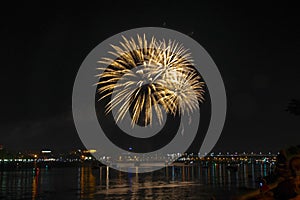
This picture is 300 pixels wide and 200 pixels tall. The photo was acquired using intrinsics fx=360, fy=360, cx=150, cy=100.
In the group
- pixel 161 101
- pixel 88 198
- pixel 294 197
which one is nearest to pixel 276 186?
pixel 294 197

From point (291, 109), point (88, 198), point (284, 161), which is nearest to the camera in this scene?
point (284, 161)

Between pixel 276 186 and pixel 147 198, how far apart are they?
17.9m

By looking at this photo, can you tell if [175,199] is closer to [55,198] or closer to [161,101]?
[161,101]

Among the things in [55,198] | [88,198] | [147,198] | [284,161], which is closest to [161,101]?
[147,198]

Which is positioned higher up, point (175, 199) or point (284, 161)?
point (284, 161)

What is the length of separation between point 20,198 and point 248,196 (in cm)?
2515

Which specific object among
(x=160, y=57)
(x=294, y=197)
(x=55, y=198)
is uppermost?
(x=160, y=57)

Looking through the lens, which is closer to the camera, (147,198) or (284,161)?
(284,161)

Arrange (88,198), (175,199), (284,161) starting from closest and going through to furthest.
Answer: (284,161) < (175,199) < (88,198)

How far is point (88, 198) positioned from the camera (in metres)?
32.3

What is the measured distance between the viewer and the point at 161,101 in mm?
33125

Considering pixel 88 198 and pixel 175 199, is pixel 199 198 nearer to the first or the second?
pixel 175 199

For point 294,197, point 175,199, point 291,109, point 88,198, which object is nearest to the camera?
point 294,197

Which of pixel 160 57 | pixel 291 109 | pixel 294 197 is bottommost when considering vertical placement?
pixel 294 197
